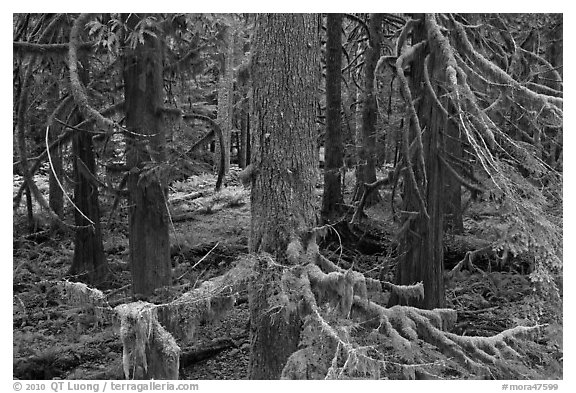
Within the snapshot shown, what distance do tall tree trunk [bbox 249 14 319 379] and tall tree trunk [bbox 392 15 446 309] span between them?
2734 mm

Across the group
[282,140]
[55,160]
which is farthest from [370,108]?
[282,140]

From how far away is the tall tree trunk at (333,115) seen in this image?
12.5m

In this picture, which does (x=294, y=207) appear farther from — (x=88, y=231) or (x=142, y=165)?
(x=88, y=231)

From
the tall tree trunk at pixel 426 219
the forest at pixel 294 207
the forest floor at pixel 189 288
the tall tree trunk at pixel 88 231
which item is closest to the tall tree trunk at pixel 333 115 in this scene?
the forest at pixel 294 207

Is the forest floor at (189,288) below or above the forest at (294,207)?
below

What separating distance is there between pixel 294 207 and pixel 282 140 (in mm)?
614

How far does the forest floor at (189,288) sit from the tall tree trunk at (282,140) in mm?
642

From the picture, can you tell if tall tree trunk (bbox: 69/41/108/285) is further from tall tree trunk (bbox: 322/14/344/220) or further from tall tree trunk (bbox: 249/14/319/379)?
tall tree trunk (bbox: 249/14/319/379)

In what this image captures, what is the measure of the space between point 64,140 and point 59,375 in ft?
11.6

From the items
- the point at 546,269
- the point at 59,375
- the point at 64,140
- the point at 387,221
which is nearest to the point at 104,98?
the point at 64,140

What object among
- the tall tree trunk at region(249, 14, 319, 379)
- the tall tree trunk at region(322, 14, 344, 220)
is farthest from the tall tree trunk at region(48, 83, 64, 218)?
the tall tree trunk at region(322, 14, 344, 220)

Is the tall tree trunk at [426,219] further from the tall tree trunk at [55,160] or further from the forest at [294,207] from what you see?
the tall tree trunk at [55,160]

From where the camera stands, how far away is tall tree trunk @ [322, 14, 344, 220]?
12531 millimetres
